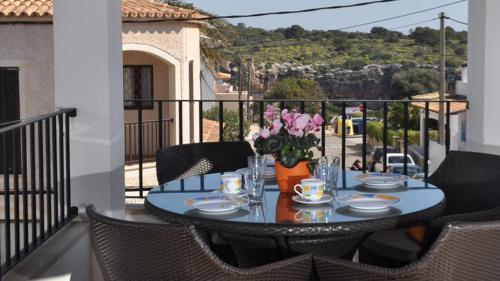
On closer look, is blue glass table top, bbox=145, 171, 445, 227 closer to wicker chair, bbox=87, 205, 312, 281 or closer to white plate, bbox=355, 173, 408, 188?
white plate, bbox=355, 173, 408, 188

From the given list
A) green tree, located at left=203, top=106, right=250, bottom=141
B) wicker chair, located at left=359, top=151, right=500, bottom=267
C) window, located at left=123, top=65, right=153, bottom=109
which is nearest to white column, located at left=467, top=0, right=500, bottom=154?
wicker chair, located at left=359, top=151, right=500, bottom=267

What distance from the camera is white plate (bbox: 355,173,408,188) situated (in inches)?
105

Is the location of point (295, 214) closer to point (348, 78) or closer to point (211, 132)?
point (211, 132)

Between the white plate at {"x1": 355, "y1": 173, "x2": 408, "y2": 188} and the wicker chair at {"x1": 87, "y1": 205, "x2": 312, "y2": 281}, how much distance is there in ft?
2.83

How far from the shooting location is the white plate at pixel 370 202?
226 centimetres

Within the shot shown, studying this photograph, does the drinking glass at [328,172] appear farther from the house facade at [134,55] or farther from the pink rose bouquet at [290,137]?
the house facade at [134,55]

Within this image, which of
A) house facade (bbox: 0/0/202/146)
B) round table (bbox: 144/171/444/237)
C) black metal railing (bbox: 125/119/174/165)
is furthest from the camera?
black metal railing (bbox: 125/119/174/165)

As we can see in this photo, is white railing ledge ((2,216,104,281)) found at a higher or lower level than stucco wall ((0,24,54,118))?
lower

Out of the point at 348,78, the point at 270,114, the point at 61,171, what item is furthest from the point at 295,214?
the point at 348,78

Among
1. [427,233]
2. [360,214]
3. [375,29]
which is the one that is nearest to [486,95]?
[427,233]

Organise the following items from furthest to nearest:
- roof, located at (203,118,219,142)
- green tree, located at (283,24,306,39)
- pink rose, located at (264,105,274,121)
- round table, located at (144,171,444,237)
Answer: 1. green tree, located at (283,24,306,39)
2. roof, located at (203,118,219,142)
3. pink rose, located at (264,105,274,121)
4. round table, located at (144,171,444,237)

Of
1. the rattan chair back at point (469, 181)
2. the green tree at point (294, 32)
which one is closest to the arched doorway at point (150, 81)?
the rattan chair back at point (469, 181)

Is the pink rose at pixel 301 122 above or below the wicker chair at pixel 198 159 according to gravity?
above

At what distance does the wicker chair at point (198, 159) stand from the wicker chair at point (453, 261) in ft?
5.16
